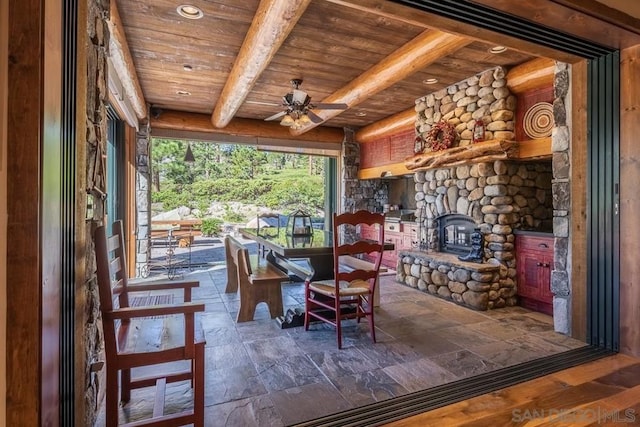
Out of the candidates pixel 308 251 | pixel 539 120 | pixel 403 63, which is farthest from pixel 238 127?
pixel 539 120

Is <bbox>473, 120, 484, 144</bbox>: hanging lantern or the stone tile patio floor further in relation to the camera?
<bbox>473, 120, 484, 144</bbox>: hanging lantern

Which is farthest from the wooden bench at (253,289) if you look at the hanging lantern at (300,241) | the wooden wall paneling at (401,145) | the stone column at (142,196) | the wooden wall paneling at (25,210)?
the wooden wall paneling at (401,145)

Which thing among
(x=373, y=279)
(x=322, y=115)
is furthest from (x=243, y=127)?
(x=373, y=279)

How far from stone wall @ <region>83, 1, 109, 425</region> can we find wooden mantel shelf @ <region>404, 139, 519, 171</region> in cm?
357

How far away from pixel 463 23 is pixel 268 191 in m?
12.5

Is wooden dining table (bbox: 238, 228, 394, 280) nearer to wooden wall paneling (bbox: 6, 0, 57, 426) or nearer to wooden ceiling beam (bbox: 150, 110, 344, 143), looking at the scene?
wooden wall paneling (bbox: 6, 0, 57, 426)

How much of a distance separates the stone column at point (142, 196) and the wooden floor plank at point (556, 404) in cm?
493

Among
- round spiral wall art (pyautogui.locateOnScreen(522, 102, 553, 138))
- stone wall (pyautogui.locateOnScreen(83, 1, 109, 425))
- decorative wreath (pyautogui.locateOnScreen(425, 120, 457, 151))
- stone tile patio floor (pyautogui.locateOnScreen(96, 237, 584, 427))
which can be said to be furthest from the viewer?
decorative wreath (pyautogui.locateOnScreen(425, 120, 457, 151))

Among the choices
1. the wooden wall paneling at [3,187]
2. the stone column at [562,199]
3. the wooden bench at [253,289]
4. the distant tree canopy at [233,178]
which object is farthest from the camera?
the distant tree canopy at [233,178]

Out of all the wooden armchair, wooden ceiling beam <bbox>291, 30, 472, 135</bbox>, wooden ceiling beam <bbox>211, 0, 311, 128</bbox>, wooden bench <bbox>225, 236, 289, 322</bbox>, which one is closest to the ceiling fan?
wooden ceiling beam <bbox>291, 30, 472, 135</bbox>

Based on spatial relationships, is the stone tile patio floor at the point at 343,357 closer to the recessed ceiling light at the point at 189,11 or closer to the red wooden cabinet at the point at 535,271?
the red wooden cabinet at the point at 535,271

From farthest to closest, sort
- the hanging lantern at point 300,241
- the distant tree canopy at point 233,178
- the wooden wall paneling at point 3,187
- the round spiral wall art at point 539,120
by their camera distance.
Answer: the distant tree canopy at point 233,178, the round spiral wall art at point 539,120, the hanging lantern at point 300,241, the wooden wall paneling at point 3,187

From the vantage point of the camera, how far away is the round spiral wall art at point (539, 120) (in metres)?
3.47

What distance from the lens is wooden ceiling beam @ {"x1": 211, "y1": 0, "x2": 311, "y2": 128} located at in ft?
7.63
